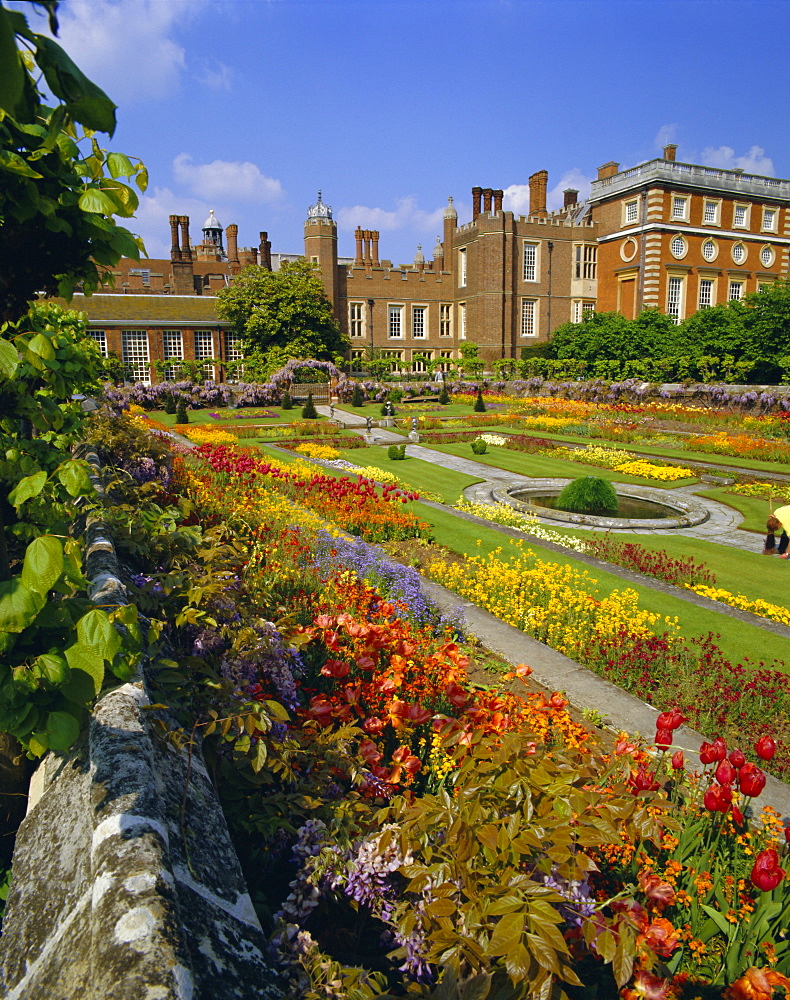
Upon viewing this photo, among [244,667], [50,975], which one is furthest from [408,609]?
[50,975]

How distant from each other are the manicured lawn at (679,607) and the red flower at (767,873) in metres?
3.54

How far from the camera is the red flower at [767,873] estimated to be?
7.27 ft

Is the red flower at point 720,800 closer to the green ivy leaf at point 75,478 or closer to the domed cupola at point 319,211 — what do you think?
the green ivy leaf at point 75,478

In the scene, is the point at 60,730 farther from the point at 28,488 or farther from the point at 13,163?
the point at 13,163

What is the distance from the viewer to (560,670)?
15.9 feet

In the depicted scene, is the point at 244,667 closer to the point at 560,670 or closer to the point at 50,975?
the point at 50,975

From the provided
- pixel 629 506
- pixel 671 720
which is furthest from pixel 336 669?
pixel 629 506

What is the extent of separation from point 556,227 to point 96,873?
51520 millimetres

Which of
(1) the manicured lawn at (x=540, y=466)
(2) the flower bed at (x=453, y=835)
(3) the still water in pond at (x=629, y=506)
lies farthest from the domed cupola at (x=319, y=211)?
(2) the flower bed at (x=453, y=835)

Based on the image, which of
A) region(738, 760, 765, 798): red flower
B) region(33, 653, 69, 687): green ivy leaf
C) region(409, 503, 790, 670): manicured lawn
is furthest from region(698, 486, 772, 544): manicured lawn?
region(33, 653, 69, 687): green ivy leaf

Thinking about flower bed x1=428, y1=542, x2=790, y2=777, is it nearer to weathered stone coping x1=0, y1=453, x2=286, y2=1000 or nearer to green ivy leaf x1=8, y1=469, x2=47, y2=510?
weathered stone coping x1=0, y1=453, x2=286, y2=1000

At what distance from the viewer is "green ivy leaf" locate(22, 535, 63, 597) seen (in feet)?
4.30

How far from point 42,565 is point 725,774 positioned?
2.60 meters

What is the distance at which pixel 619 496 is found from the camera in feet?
43.2
